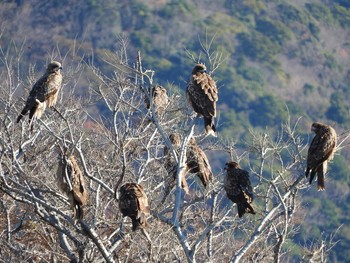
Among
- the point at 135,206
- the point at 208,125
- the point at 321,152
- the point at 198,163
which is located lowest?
the point at 198,163

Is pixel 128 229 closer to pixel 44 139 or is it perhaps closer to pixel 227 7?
pixel 44 139

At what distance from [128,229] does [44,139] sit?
167 inches

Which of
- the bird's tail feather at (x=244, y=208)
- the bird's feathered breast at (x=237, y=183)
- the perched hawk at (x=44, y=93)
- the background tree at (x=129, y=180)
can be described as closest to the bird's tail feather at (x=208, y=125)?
the background tree at (x=129, y=180)

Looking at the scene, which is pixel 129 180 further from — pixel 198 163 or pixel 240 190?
pixel 240 190

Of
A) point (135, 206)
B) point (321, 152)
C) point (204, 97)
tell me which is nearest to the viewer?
point (135, 206)

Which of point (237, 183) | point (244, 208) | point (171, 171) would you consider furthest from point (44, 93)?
point (244, 208)

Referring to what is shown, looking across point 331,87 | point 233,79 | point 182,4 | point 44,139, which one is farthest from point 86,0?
point 44,139

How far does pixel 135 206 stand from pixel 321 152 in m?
2.92

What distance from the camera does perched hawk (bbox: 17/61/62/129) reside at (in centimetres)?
1600

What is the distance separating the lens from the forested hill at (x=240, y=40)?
355ft

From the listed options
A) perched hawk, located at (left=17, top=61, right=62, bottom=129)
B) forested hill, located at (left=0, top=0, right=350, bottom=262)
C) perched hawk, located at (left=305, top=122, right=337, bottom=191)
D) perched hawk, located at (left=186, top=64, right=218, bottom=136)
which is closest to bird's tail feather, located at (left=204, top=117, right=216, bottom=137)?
perched hawk, located at (left=186, top=64, right=218, bottom=136)

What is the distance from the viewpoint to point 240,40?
12525 cm

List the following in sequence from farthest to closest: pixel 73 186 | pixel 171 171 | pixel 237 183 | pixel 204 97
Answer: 1. pixel 171 171
2. pixel 204 97
3. pixel 237 183
4. pixel 73 186

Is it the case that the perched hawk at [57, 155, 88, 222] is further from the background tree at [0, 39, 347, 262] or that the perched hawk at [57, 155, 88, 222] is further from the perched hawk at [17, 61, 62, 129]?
the perched hawk at [17, 61, 62, 129]
